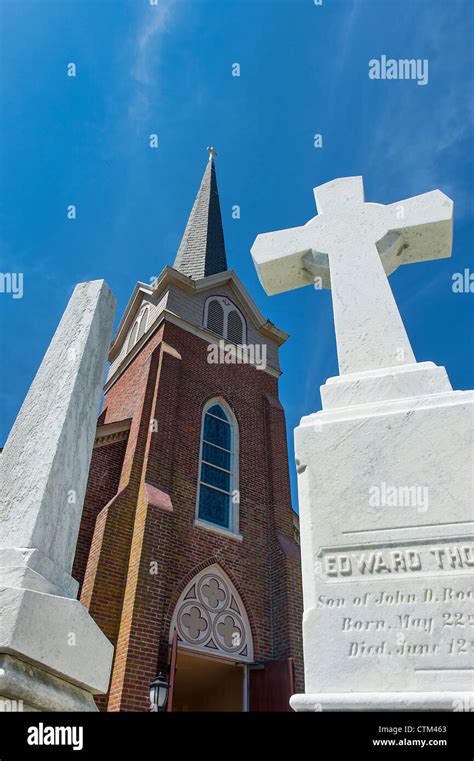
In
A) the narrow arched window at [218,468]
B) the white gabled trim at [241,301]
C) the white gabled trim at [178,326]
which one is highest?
the white gabled trim at [241,301]

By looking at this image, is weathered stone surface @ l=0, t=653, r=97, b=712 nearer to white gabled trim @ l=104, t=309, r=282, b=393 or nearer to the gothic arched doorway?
the gothic arched doorway

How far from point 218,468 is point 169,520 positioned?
2.72 meters

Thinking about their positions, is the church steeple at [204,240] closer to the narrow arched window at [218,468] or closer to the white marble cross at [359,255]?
the narrow arched window at [218,468]

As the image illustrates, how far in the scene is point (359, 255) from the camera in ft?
9.91

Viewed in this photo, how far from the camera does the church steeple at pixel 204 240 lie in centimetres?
1875

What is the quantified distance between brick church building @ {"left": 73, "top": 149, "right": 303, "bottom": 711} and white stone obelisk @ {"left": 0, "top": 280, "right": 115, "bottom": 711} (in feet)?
21.0

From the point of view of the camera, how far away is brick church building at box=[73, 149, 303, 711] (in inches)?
346

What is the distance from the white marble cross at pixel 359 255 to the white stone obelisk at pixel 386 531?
0.05 ft

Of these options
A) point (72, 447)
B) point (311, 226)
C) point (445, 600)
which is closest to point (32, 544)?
point (72, 447)

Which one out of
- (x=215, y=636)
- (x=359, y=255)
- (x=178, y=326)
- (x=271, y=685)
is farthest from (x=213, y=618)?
(x=359, y=255)

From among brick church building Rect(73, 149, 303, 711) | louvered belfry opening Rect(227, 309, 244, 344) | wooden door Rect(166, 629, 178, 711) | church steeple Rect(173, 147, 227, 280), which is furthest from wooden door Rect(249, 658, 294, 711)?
church steeple Rect(173, 147, 227, 280)

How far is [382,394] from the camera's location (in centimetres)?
237

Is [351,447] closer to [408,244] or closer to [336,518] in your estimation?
[336,518]

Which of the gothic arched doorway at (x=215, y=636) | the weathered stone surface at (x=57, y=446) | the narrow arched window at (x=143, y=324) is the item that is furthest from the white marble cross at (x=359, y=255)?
the narrow arched window at (x=143, y=324)
